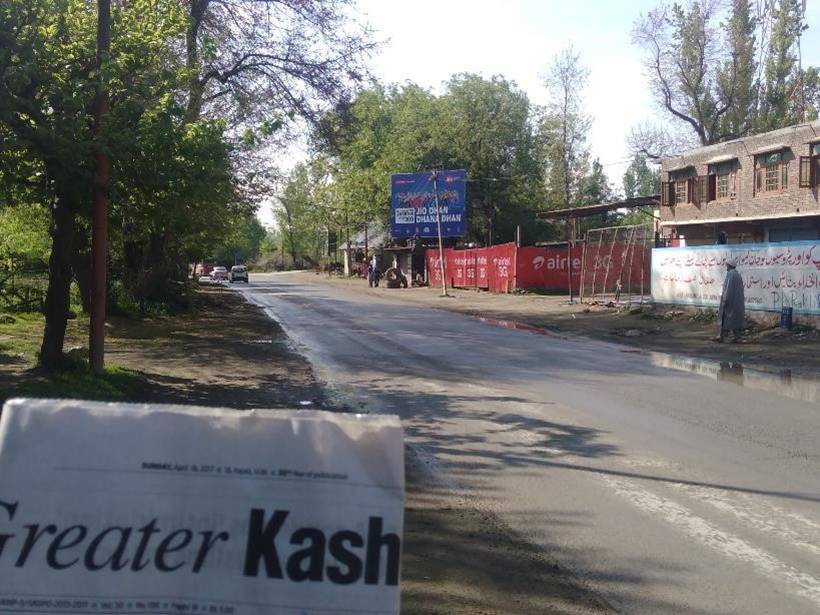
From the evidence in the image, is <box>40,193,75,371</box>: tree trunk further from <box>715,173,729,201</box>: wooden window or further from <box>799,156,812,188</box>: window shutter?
<box>715,173,729,201</box>: wooden window

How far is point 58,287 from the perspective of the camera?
11.1m

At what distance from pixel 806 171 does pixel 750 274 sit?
457 inches

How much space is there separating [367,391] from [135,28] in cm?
583

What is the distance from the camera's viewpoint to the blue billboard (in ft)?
154

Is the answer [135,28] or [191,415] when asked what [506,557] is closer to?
[191,415]

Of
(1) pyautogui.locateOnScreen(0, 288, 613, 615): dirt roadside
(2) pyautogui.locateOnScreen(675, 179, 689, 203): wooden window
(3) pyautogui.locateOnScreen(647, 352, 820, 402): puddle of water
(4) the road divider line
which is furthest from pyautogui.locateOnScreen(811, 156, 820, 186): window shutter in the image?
(4) the road divider line

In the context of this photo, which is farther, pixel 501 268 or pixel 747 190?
pixel 501 268

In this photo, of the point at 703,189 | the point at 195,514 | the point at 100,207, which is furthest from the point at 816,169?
the point at 195,514

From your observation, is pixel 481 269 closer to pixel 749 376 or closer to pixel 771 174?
pixel 771 174

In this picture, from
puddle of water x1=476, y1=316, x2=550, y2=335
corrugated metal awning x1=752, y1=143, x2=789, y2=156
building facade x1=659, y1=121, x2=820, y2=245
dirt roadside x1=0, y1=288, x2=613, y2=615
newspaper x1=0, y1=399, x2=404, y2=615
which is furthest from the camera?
corrugated metal awning x1=752, y1=143, x2=789, y2=156

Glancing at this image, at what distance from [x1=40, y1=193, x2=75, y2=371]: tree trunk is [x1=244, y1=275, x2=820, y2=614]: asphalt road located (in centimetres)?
384

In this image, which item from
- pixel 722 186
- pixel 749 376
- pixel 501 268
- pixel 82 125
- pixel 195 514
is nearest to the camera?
pixel 195 514

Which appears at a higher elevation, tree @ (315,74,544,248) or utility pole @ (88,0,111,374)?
tree @ (315,74,544,248)

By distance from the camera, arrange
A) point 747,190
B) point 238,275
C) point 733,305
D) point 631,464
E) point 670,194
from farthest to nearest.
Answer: point 238,275
point 670,194
point 747,190
point 733,305
point 631,464
